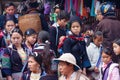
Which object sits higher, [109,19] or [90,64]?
[109,19]

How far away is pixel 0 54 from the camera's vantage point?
24.2ft

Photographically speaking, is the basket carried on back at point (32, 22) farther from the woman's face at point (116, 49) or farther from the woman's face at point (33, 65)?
the woman's face at point (33, 65)

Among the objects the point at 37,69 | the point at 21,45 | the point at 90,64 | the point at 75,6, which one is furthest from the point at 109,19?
the point at 75,6

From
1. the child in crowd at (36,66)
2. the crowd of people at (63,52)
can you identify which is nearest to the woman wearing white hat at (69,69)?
the crowd of people at (63,52)

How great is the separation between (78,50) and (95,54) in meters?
0.69

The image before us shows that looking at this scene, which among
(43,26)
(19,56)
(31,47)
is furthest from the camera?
(43,26)

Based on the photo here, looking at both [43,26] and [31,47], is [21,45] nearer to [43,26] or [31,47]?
[31,47]

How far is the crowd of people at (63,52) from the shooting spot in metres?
6.10

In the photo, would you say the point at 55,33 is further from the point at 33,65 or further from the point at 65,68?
the point at 65,68

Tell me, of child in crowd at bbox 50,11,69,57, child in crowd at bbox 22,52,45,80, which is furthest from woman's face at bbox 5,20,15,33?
child in crowd at bbox 22,52,45,80

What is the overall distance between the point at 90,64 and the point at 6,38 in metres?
1.95

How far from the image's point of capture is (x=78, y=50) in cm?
730

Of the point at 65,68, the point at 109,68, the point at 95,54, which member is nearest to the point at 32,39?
the point at 95,54

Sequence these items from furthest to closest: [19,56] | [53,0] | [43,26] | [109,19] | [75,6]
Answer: [53,0] → [75,6] → [43,26] → [109,19] → [19,56]
